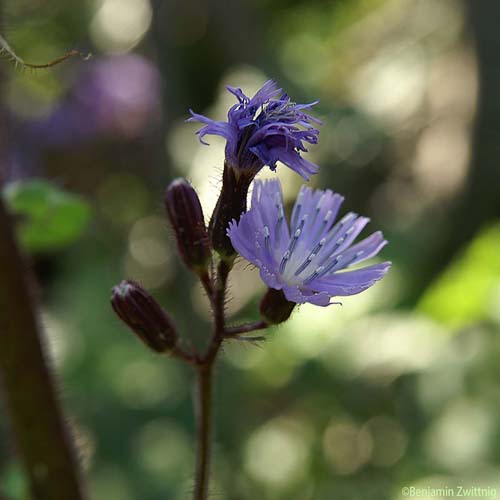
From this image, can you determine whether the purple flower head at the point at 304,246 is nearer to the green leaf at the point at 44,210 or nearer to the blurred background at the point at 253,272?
the blurred background at the point at 253,272

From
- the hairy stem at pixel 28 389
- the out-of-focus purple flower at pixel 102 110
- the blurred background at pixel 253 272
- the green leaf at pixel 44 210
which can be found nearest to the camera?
the hairy stem at pixel 28 389

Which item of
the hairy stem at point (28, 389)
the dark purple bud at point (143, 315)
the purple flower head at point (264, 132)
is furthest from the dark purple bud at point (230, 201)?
the hairy stem at point (28, 389)

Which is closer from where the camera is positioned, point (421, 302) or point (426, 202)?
point (421, 302)

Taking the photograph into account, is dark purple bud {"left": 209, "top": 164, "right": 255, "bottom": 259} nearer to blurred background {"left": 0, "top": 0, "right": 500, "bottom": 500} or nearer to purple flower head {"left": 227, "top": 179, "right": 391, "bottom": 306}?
purple flower head {"left": 227, "top": 179, "right": 391, "bottom": 306}

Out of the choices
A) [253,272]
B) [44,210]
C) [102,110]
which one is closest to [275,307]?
[44,210]

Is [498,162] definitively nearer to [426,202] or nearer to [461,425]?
[426,202]

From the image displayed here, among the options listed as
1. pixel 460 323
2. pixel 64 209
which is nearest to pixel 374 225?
pixel 460 323

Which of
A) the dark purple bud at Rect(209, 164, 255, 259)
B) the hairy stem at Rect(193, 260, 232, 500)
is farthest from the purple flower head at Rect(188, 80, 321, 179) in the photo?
the hairy stem at Rect(193, 260, 232, 500)
